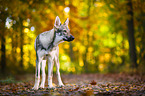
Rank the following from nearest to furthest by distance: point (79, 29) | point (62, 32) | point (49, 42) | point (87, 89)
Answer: point (87, 89)
point (62, 32)
point (49, 42)
point (79, 29)

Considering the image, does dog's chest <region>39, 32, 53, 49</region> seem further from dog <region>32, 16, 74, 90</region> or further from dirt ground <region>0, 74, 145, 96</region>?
dirt ground <region>0, 74, 145, 96</region>

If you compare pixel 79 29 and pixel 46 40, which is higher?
pixel 79 29

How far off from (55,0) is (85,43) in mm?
11133

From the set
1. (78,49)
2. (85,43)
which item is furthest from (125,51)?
(78,49)

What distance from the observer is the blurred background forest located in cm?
1099

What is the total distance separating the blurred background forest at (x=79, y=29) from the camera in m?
11.0

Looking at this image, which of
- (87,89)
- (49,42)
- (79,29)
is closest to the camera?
(87,89)

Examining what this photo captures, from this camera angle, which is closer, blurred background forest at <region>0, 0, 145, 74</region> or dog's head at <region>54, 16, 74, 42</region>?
dog's head at <region>54, 16, 74, 42</region>

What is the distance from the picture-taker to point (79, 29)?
18609 mm

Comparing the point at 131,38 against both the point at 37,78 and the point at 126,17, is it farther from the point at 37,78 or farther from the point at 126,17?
the point at 37,78

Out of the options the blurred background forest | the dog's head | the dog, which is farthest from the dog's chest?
the blurred background forest

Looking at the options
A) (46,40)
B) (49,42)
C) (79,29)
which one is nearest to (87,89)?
(49,42)

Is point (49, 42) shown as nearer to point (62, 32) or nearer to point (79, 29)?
point (62, 32)

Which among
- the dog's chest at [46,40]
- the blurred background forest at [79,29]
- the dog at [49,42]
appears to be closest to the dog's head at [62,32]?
the dog at [49,42]
